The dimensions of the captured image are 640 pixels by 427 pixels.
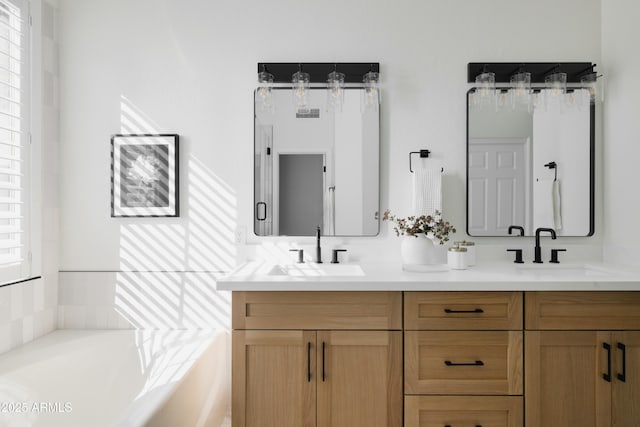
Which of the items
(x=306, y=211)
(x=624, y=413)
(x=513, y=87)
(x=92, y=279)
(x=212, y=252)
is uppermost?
(x=513, y=87)

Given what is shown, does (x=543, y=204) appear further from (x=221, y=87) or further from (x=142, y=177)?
(x=142, y=177)

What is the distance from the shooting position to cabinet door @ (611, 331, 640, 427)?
1.76 meters

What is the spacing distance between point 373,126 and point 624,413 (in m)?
1.80

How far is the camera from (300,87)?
229 centimetres

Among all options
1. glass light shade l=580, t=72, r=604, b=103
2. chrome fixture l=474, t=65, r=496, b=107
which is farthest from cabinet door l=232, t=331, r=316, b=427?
glass light shade l=580, t=72, r=604, b=103

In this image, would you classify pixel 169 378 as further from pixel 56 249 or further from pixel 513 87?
pixel 513 87

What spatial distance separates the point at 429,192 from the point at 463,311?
2.54ft

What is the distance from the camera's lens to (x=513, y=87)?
7.63 feet

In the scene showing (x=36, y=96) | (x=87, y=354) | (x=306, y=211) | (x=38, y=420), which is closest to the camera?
(x=38, y=420)

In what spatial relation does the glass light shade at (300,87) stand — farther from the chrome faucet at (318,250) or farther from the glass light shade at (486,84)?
the glass light shade at (486,84)

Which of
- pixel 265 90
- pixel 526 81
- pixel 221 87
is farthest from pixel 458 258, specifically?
pixel 221 87

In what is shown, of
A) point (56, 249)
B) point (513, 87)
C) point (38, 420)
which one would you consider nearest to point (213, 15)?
point (56, 249)

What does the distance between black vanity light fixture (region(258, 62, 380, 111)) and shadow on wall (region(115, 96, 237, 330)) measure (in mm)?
669

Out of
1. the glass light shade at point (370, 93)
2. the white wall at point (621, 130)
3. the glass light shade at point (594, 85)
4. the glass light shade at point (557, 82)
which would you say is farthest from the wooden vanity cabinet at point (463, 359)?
the glass light shade at point (594, 85)
